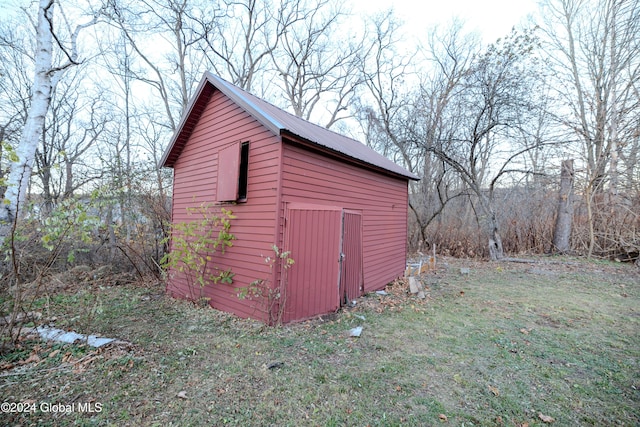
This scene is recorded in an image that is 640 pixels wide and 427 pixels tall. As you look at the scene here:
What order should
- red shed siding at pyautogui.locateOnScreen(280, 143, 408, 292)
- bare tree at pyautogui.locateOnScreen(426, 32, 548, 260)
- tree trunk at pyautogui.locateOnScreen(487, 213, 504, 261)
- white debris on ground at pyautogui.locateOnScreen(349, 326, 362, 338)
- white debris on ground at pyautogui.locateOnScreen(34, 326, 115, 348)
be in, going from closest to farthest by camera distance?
white debris on ground at pyautogui.locateOnScreen(34, 326, 115, 348)
white debris on ground at pyautogui.locateOnScreen(349, 326, 362, 338)
red shed siding at pyautogui.locateOnScreen(280, 143, 408, 292)
bare tree at pyautogui.locateOnScreen(426, 32, 548, 260)
tree trunk at pyautogui.locateOnScreen(487, 213, 504, 261)

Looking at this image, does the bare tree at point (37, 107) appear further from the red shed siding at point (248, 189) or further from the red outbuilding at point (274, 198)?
the red shed siding at point (248, 189)

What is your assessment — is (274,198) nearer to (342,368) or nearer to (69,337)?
(342,368)

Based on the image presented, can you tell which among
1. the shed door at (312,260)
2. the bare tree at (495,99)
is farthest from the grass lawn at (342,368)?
the bare tree at (495,99)

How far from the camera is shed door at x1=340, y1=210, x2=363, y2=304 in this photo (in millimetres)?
5910

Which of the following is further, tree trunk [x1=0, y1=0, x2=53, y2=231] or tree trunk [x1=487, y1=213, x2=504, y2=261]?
tree trunk [x1=487, y1=213, x2=504, y2=261]

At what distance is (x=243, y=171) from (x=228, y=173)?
46cm

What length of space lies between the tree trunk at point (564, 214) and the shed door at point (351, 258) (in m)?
10.8

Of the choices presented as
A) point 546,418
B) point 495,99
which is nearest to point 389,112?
point 495,99

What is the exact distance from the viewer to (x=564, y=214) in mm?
11977

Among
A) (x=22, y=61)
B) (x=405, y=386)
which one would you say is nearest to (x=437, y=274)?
(x=405, y=386)

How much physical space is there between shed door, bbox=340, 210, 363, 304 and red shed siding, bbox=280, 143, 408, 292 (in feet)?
1.09

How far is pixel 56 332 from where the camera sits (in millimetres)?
4223

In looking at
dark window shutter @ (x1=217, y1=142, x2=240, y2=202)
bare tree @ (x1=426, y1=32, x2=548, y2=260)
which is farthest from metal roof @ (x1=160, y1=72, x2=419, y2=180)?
bare tree @ (x1=426, y1=32, x2=548, y2=260)

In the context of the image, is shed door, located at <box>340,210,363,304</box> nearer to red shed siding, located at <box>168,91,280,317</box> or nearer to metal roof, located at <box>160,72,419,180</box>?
metal roof, located at <box>160,72,419,180</box>
